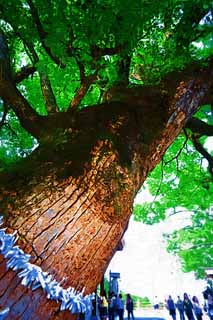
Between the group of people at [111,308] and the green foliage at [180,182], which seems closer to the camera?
the green foliage at [180,182]

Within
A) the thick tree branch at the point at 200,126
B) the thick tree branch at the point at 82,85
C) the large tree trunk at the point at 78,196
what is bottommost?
the large tree trunk at the point at 78,196

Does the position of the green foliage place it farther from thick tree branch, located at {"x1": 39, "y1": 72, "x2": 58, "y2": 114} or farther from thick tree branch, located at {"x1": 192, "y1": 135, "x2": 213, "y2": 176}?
thick tree branch, located at {"x1": 39, "y1": 72, "x2": 58, "y2": 114}

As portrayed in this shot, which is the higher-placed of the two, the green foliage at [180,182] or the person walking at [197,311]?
the green foliage at [180,182]

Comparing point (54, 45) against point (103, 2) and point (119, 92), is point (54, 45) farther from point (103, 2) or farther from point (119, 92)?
point (119, 92)

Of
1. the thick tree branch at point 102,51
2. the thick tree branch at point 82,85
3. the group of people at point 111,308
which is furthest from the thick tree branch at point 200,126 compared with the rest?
the group of people at point 111,308

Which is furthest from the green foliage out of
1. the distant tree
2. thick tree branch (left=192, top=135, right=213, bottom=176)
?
the distant tree

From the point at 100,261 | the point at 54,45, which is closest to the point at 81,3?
the point at 54,45

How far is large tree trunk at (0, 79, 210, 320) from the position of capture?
64.2 inches

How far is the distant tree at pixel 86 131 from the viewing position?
5.47 feet

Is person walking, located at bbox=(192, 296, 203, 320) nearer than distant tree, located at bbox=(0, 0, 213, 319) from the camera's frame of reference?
No

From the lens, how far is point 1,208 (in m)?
1.79

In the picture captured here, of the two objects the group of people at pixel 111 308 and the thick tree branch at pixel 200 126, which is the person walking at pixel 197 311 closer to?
the group of people at pixel 111 308

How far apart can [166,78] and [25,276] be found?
276 cm

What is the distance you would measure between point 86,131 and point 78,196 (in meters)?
0.69
